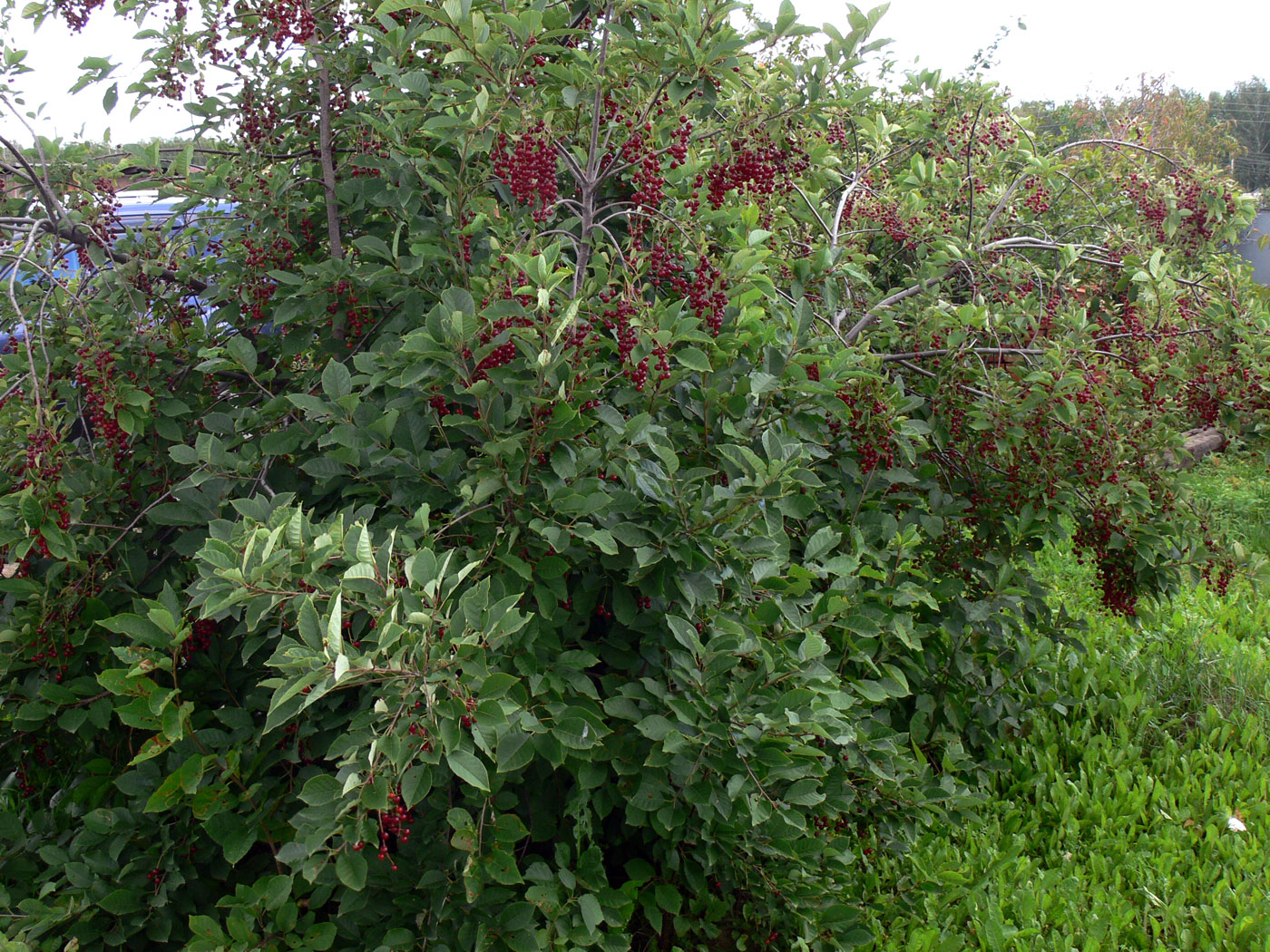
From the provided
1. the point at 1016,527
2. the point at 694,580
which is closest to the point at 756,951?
the point at 694,580

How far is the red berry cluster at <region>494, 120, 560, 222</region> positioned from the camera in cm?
216

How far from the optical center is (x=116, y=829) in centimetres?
244

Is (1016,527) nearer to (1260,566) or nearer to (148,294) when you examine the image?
(1260,566)

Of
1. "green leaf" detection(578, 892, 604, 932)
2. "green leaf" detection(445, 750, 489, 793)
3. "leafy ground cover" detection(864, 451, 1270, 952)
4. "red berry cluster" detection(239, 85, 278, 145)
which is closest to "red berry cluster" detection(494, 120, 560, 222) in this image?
"red berry cluster" detection(239, 85, 278, 145)

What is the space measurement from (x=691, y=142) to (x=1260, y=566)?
8.17 ft

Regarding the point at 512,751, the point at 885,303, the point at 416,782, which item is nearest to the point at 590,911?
the point at 512,751

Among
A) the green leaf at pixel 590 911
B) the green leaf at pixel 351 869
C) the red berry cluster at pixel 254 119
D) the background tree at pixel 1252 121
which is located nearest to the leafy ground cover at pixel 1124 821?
the green leaf at pixel 590 911

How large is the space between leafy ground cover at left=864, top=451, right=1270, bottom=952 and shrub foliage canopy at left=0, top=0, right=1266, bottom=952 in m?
0.31

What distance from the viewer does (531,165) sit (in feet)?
7.11

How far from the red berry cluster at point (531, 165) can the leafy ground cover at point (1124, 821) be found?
2.36 metres

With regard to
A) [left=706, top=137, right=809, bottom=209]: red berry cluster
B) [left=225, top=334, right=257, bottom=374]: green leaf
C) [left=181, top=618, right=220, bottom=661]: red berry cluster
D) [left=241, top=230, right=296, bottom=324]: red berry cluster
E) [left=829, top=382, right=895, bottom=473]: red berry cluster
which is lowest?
[left=181, top=618, right=220, bottom=661]: red berry cluster

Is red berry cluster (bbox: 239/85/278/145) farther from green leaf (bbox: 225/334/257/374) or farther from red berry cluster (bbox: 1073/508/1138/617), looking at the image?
red berry cluster (bbox: 1073/508/1138/617)

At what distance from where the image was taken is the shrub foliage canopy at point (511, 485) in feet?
6.86

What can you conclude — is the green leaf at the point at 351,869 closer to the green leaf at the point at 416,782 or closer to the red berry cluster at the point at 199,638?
the green leaf at the point at 416,782
